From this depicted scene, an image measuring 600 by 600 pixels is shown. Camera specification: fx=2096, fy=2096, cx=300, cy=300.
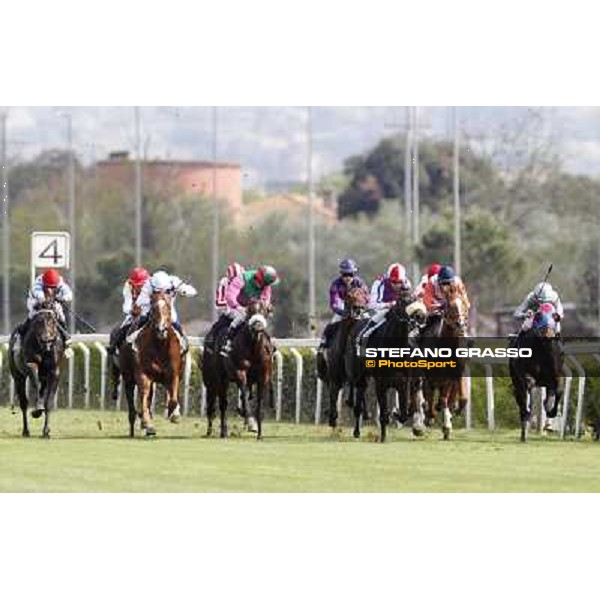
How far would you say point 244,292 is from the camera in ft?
60.5

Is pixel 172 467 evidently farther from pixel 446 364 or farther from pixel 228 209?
pixel 228 209

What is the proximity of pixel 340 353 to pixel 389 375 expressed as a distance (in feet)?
3.67

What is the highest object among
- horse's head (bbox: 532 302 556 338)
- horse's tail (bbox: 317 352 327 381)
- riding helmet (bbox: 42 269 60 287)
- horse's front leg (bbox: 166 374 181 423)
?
riding helmet (bbox: 42 269 60 287)

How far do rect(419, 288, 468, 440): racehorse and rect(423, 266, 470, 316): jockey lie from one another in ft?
0.21

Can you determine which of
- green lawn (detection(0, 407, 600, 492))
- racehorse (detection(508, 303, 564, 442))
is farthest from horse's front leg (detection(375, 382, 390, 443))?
racehorse (detection(508, 303, 564, 442))

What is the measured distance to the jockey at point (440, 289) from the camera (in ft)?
58.9

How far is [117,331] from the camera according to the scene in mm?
19531

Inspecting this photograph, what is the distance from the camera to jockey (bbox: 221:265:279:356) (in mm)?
18094

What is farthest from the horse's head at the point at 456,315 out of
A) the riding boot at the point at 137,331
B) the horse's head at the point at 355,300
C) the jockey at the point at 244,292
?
the riding boot at the point at 137,331

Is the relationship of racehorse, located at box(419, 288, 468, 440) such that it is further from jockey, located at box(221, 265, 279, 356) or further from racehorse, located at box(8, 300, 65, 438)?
racehorse, located at box(8, 300, 65, 438)

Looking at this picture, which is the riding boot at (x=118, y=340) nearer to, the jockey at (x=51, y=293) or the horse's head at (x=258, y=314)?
the jockey at (x=51, y=293)

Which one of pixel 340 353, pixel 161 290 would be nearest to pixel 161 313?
pixel 161 290

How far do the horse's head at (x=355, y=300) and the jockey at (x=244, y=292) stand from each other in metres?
0.69

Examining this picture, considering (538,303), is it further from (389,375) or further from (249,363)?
(249,363)
